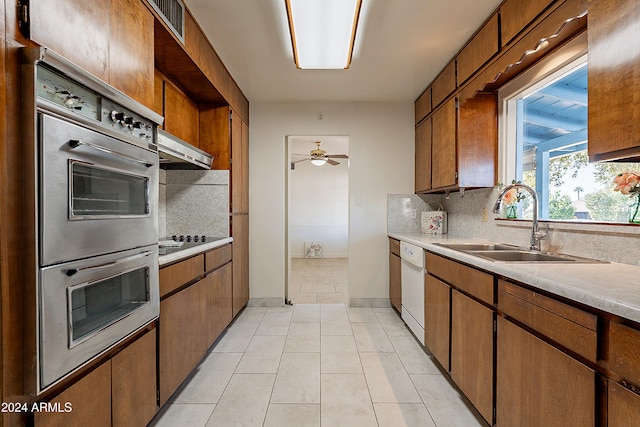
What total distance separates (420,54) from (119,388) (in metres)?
3.00

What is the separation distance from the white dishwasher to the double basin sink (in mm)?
411

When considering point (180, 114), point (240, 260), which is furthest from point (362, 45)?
point (240, 260)

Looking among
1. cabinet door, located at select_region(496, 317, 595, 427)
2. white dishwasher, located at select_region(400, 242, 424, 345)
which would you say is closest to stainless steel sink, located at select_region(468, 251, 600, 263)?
cabinet door, located at select_region(496, 317, 595, 427)

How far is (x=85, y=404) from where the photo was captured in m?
1.10

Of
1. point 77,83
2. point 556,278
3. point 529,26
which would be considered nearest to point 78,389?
point 77,83

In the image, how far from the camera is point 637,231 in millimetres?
1369

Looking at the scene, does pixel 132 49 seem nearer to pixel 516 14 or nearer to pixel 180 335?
pixel 180 335

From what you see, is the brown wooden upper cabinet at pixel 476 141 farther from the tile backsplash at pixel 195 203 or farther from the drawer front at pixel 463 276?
the tile backsplash at pixel 195 203

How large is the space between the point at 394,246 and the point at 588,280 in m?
2.41

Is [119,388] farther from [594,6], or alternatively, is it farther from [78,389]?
[594,6]

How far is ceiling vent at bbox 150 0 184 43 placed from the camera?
5.54ft

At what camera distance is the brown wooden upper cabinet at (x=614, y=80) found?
3.47ft

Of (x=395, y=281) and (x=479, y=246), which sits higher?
(x=479, y=246)

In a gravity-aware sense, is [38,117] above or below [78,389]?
above
